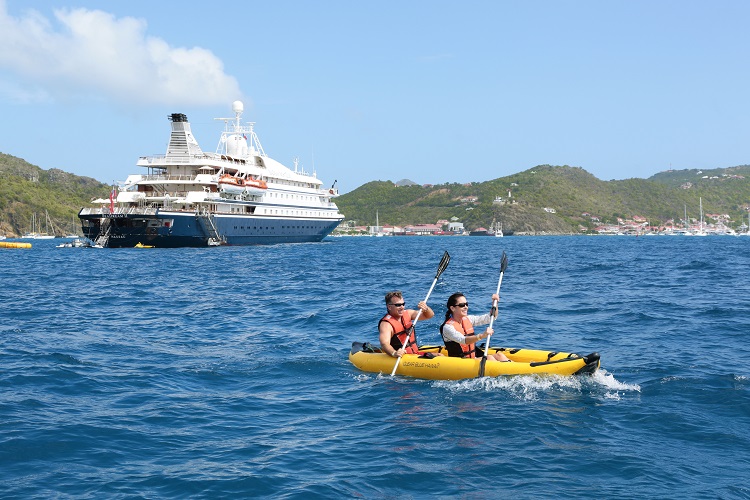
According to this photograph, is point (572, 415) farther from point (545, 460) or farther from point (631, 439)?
point (545, 460)

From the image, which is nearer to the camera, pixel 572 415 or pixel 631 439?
pixel 631 439

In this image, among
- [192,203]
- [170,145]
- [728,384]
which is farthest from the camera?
[170,145]

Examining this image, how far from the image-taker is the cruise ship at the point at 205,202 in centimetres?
5691

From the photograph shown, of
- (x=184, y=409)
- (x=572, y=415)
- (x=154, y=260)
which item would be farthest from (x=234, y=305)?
(x=154, y=260)

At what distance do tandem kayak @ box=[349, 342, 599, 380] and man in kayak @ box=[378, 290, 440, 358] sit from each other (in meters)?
0.19

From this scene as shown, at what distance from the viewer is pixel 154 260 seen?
42.7 metres

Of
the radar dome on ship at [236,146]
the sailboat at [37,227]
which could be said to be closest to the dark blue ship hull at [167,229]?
the radar dome on ship at [236,146]

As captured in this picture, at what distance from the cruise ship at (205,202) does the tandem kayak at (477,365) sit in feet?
156

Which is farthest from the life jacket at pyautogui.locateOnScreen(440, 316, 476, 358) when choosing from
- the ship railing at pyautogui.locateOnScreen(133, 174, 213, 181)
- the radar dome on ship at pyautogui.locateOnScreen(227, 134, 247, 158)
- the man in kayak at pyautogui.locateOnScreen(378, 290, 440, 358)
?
the radar dome on ship at pyautogui.locateOnScreen(227, 134, 247, 158)

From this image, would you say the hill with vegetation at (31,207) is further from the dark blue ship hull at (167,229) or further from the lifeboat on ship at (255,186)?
the dark blue ship hull at (167,229)

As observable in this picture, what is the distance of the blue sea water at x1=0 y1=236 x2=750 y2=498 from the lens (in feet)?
21.8

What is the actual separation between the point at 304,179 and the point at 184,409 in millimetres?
70795

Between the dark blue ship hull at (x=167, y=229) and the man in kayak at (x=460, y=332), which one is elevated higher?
the dark blue ship hull at (x=167, y=229)

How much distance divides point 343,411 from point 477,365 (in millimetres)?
2494
